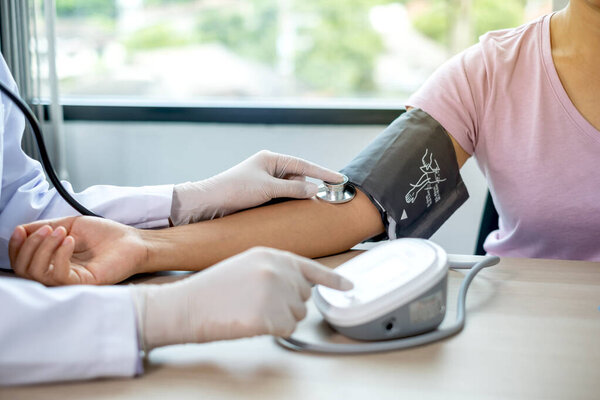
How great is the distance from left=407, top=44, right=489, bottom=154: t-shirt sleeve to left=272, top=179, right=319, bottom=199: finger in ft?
0.94

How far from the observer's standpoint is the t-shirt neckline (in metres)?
1.10

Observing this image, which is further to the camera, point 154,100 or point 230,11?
point 230,11

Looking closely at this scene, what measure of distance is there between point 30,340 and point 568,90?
3.25 feet

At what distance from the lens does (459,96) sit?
1147mm

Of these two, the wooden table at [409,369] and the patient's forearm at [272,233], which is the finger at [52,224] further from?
the wooden table at [409,369]

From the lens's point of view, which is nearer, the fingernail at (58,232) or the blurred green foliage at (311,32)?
the fingernail at (58,232)

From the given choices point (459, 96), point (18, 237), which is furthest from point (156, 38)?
point (18, 237)

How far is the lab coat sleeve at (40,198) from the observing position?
931mm

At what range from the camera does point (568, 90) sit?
3.72ft

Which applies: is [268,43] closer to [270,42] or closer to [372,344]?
[270,42]

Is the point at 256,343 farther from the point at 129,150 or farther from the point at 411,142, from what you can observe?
the point at 129,150

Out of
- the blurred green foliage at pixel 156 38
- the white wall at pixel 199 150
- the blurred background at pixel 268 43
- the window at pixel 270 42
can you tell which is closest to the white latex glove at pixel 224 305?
the white wall at pixel 199 150

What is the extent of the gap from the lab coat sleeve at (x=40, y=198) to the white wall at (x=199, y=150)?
127 centimetres

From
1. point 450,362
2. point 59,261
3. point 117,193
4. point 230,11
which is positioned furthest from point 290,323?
point 230,11
